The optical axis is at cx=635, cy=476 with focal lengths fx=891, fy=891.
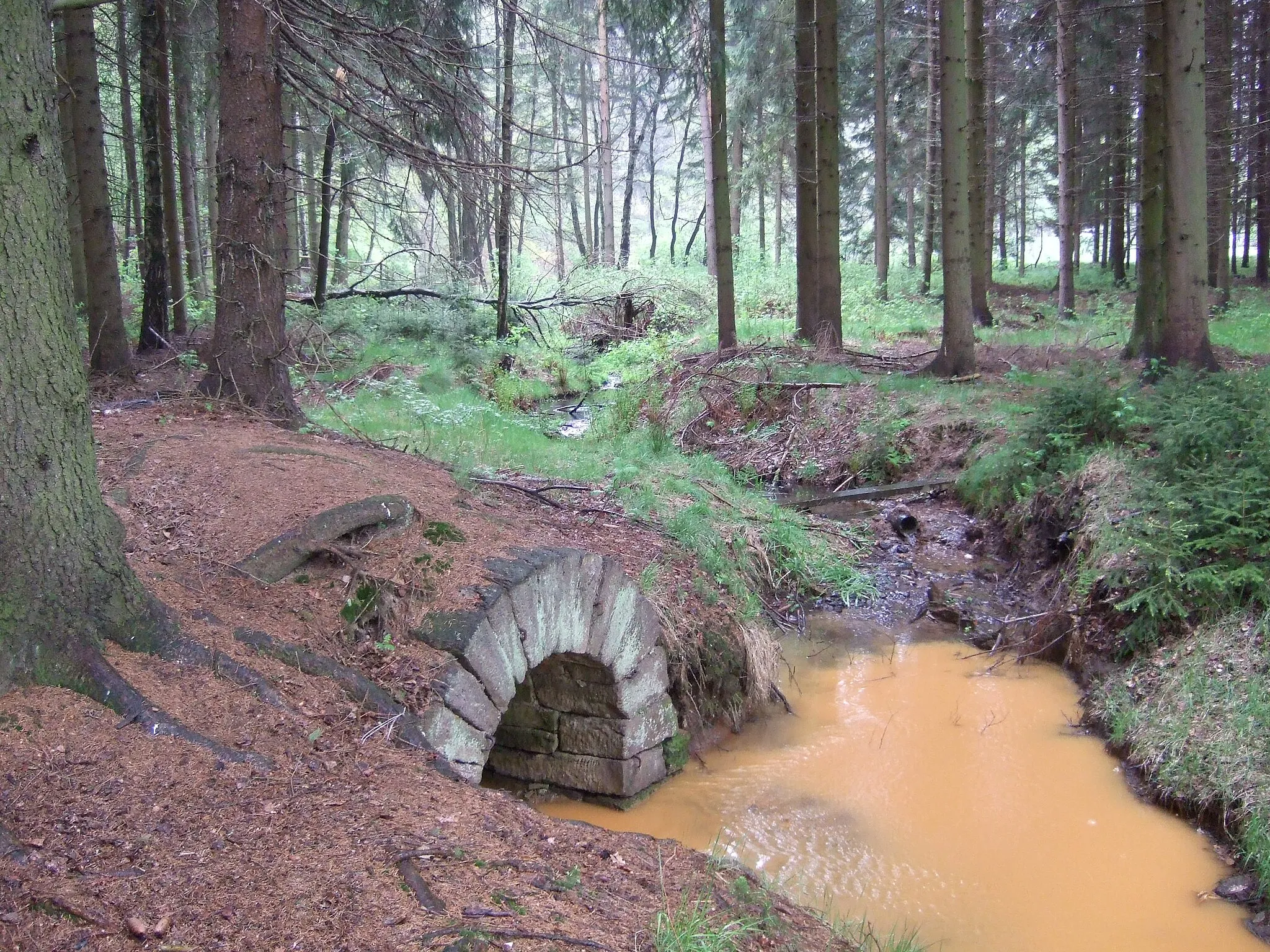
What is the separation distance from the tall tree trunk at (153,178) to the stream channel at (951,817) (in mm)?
8179

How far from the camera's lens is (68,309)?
3.25 meters

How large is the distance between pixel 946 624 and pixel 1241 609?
2491mm

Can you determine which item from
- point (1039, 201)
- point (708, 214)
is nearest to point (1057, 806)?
point (708, 214)

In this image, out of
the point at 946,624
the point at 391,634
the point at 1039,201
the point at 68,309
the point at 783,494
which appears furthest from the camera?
the point at 1039,201

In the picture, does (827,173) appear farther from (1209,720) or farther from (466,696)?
(466,696)

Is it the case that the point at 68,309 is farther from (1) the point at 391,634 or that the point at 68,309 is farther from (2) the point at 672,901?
(2) the point at 672,901

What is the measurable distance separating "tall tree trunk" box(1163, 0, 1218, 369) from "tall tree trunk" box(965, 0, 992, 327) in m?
5.60

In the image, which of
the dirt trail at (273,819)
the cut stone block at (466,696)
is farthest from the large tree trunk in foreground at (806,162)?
the dirt trail at (273,819)

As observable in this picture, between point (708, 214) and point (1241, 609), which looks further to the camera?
point (708, 214)

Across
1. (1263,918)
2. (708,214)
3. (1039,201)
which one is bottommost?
(1263,918)

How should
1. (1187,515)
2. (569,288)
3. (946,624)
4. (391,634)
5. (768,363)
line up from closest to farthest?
1. (391,634)
2. (1187,515)
3. (946,624)
4. (768,363)
5. (569,288)

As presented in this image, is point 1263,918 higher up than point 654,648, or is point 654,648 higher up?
point 654,648

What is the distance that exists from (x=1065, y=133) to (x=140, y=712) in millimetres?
18038

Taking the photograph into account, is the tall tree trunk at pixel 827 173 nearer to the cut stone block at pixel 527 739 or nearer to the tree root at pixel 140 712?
the cut stone block at pixel 527 739
